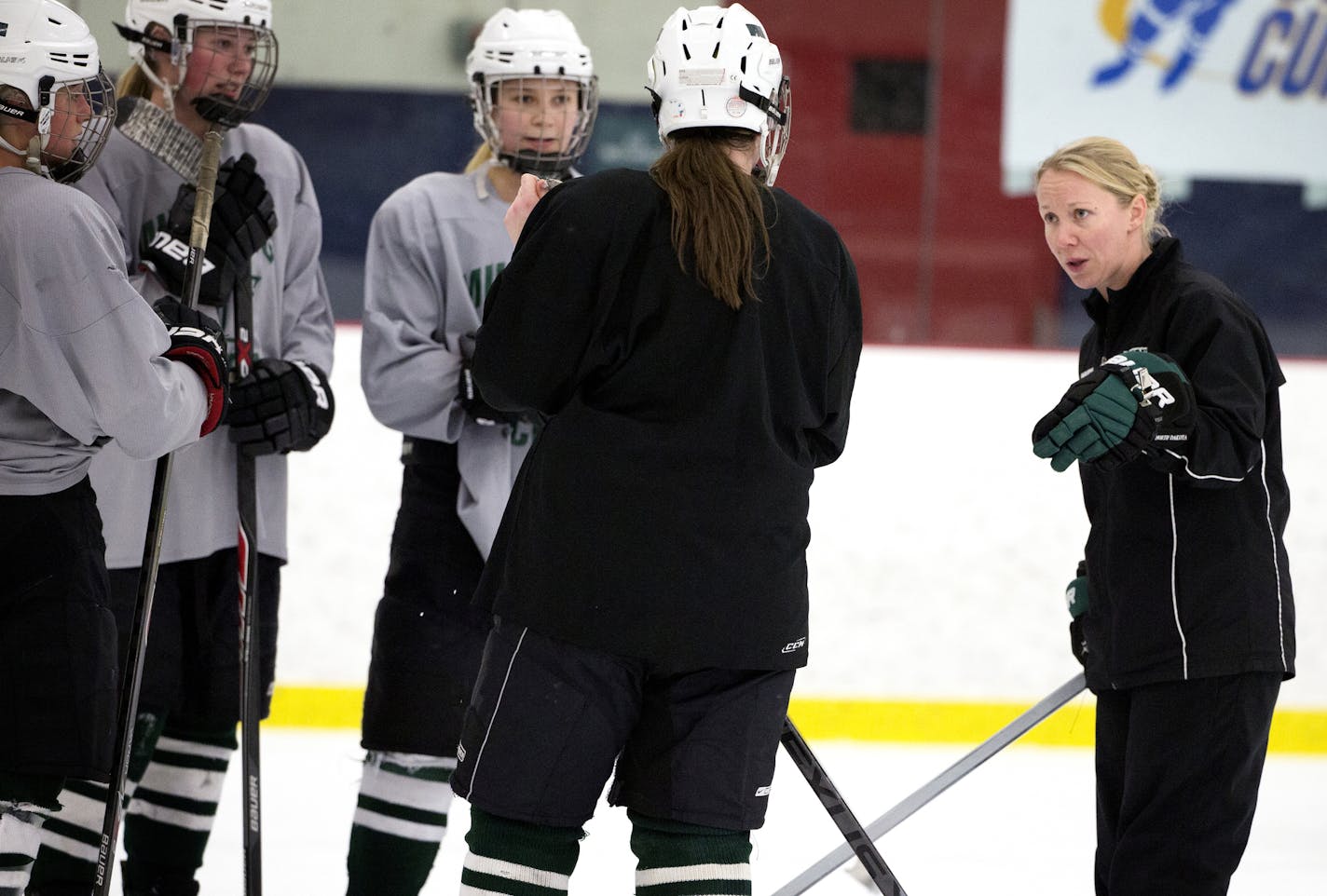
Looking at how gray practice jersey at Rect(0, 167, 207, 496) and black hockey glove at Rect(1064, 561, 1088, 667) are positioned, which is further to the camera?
black hockey glove at Rect(1064, 561, 1088, 667)

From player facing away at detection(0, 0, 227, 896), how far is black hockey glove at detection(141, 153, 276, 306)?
1.12 ft

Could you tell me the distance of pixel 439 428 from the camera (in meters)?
2.28

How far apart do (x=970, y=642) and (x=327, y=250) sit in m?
2.01

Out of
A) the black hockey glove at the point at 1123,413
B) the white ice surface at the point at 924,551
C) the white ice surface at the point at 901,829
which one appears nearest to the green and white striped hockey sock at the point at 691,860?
the black hockey glove at the point at 1123,413

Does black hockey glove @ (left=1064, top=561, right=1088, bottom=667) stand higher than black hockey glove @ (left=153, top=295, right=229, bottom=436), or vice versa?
black hockey glove @ (left=153, top=295, right=229, bottom=436)

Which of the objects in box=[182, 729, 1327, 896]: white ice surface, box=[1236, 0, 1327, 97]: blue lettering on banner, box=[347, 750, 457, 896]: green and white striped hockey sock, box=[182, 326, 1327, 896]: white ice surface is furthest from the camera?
box=[1236, 0, 1327, 97]: blue lettering on banner

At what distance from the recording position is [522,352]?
1584mm

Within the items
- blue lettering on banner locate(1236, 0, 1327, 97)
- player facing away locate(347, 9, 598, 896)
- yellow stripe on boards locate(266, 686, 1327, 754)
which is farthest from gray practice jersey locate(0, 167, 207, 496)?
blue lettering on banner locate(1236, 0, 1327, 97)

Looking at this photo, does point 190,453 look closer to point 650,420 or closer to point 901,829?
point 650,420

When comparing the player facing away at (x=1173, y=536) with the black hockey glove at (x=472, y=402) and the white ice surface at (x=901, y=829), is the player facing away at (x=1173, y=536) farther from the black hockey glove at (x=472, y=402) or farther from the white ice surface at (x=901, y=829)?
the white ice surface at (x=901, y=829)

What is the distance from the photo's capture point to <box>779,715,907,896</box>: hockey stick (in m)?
1.89

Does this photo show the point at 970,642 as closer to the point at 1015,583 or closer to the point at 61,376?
the point at 1015,583

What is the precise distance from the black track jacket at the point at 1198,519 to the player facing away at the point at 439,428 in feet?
2.74

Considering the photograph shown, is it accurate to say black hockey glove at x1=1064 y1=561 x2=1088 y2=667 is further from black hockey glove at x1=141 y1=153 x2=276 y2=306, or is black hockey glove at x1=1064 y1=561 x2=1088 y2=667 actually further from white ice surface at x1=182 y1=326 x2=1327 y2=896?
white ice surface at x1=182 y1=326 x2=1327 y2=896
